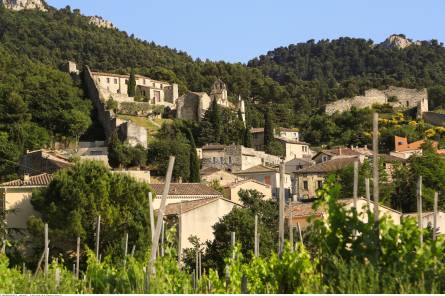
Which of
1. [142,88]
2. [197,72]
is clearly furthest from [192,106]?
[197,72]

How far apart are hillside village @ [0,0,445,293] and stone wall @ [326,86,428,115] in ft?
0.77

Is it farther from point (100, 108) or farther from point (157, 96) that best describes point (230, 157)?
point (157, 96)

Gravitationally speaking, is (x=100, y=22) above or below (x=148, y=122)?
above

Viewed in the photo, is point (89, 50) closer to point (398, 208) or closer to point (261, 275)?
point (398, 208)

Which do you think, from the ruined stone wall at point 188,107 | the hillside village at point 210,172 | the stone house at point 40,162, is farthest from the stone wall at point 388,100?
the stone house at point 40,162

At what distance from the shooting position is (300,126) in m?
89.0

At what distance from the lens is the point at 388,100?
10269 cm

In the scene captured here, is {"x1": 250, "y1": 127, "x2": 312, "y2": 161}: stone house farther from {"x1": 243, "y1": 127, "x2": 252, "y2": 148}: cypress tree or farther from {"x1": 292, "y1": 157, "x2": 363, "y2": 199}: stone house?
{"x1": 292, "y1": 157, "x2": 363, "y2": 199}: stone house

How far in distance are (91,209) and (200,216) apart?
4.69m

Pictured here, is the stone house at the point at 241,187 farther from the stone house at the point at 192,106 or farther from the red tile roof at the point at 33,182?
the stone house at the point at 192,106

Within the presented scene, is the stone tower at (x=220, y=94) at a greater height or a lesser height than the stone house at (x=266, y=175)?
greater

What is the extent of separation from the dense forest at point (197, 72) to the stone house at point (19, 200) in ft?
73.1

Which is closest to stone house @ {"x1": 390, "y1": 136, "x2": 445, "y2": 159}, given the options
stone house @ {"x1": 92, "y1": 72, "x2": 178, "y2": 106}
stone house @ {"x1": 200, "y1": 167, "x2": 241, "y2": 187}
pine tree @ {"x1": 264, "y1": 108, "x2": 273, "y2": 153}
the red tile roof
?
pine tree @ {"x1": 264, "y1": 108, "x2": 273, "y2": 153}

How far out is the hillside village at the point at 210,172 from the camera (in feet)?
72.6
